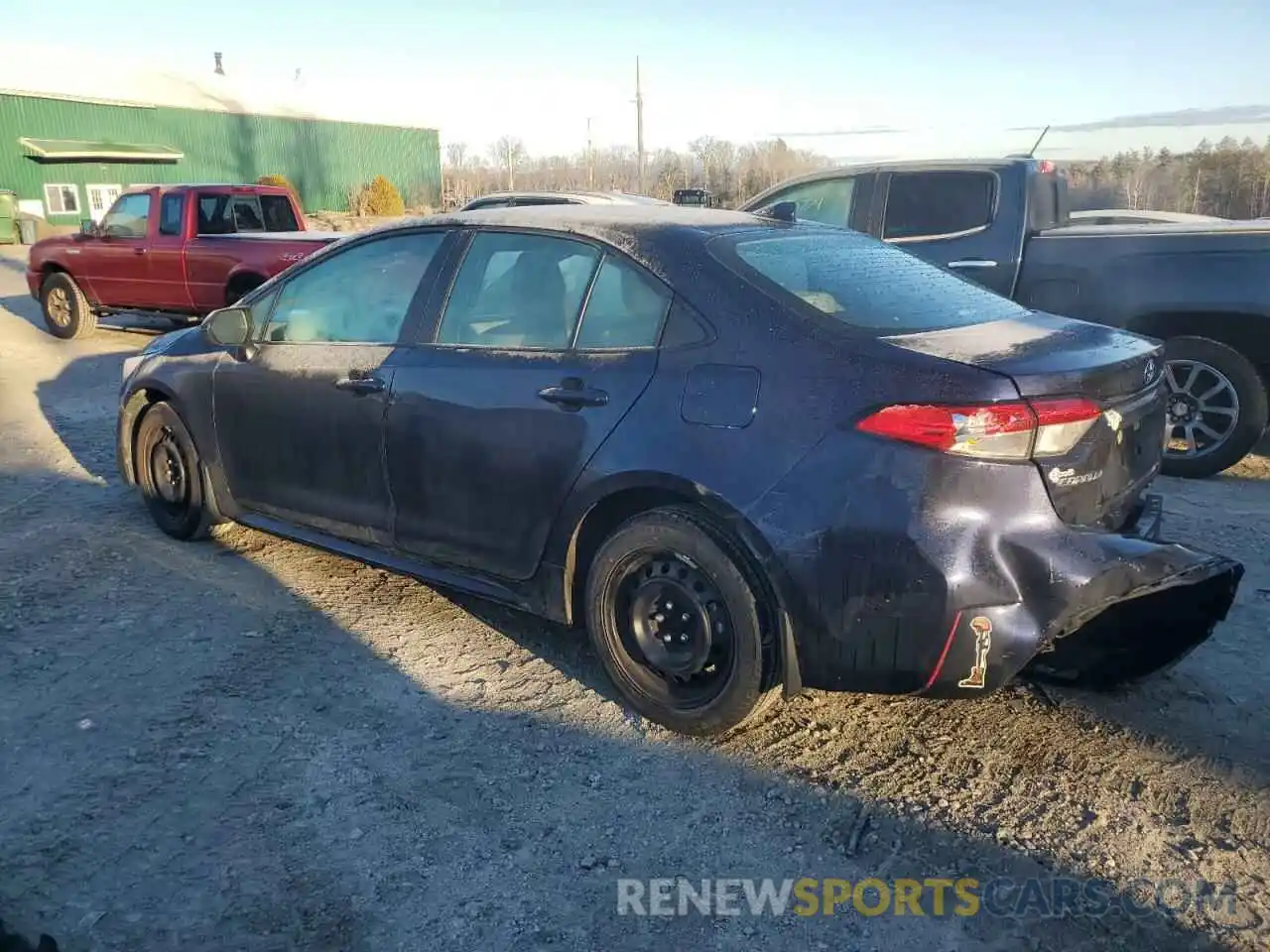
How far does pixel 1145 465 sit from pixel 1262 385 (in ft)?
10.6

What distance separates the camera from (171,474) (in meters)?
5.01

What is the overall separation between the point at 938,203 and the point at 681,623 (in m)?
4.93

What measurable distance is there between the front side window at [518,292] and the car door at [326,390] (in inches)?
8.2

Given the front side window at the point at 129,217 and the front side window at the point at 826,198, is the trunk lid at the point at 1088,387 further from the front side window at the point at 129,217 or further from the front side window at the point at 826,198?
the front side window at the point at 129,217

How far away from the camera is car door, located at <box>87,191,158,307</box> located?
459 inches

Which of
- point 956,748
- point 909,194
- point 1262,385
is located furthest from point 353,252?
point 1262,385

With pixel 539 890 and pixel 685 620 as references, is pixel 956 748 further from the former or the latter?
pixel 539 890

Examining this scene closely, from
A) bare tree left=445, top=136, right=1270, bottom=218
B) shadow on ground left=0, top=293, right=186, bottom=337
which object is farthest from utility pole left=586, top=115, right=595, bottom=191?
shadow on ground left=0, top=293, right=186, bottom=337

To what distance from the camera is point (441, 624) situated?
413 cm

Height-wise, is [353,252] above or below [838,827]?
above

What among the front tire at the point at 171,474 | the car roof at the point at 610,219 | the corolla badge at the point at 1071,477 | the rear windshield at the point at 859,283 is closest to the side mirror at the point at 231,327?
the front tire at the point at 171,474

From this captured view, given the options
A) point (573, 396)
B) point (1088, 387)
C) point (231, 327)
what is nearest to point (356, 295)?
point (231, 327)

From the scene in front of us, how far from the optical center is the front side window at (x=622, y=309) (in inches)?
128

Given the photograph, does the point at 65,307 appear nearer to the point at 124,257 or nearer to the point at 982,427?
the point at 124,257
